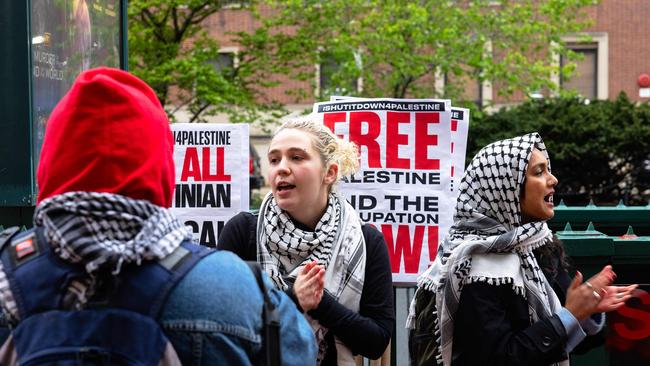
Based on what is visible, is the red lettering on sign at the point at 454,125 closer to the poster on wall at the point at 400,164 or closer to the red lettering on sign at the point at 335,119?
the poster on wall at the point at 400,164

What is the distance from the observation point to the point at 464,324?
3316 millimetres

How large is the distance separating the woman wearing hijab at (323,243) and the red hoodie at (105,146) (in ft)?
4.78

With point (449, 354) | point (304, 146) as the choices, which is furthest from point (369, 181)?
point (449, 354)

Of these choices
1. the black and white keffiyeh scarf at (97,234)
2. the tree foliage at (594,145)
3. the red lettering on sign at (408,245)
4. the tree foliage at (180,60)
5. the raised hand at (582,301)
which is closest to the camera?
→ the black and white keffiyeh scarf at (97,234)

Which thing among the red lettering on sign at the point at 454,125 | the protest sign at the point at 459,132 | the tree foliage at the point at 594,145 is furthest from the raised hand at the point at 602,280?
the tree foliage at the point at 594,145

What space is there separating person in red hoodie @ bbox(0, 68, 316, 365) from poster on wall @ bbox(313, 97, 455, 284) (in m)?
3.56

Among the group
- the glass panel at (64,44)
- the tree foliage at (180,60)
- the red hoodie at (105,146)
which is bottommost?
the red hoodie at (105,146)

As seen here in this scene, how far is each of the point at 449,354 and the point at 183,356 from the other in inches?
66.9

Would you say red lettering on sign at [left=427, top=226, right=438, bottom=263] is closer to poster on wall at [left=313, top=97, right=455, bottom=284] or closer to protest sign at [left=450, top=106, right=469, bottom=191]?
poster on wall at [left=313, top=97, right=455, bottom=284]

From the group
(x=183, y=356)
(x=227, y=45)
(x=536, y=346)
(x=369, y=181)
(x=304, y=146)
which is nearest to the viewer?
(x=183, y=356)

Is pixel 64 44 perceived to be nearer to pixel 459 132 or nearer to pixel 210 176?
pixel 210 176

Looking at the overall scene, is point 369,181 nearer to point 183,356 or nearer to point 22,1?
point 22,1

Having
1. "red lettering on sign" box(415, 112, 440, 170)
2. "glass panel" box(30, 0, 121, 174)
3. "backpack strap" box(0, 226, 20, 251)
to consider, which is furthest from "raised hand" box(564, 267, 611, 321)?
"glass panel" box(30, 0, 121, 174)

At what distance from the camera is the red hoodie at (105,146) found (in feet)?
6.44
